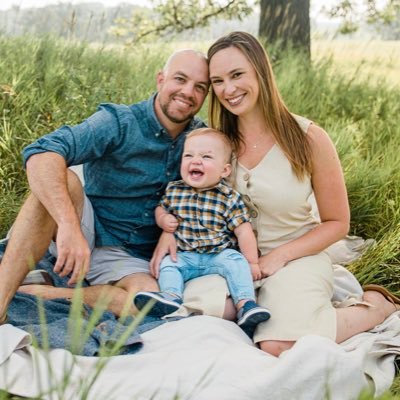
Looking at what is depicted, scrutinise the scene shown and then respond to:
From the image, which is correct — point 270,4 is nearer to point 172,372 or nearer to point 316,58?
point 316,58

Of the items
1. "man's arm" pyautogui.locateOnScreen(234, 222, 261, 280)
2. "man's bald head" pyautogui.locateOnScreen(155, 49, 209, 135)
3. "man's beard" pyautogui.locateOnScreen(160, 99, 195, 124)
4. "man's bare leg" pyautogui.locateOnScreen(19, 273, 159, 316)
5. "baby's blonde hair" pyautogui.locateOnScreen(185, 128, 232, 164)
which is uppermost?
→ "man's bald head" pyautogui.locateOnScreen(155, 49, 209, 135)

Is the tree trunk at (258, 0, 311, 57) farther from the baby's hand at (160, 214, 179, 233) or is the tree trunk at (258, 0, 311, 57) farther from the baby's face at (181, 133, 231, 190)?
→ the baby's hand at (160, 214, 179, 233)

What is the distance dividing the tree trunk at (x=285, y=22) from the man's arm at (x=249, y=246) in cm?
483

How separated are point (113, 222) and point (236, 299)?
806 mm

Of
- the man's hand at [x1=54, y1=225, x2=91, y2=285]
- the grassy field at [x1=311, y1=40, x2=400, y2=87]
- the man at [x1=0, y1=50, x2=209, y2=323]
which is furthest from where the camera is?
the grassy field at [x1=311, y1=40, x2=400, y2=87]

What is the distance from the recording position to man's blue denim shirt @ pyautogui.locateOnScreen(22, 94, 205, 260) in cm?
337

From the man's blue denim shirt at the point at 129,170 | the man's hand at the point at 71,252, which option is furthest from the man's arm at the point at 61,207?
the man's blue denim shirt at the point at 129,170

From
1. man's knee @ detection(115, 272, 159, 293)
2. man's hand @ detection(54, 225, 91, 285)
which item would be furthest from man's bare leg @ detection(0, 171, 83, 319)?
man's knee @ detection(115, 272, 159, 293)

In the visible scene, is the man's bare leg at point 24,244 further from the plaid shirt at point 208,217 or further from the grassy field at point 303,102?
the grassy field at point 303,102

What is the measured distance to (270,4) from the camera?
795 centimetres

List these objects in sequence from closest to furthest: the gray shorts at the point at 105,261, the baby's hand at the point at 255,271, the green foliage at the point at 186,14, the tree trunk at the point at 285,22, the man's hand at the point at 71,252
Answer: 1. the man's hand at the point at 71,252
2. the baby's hand at the point at 255,271
3. the gray shorts at the point at 105,261
4. the tree trunk at the point at 285,22
5. the green foliage at the point at 186,14

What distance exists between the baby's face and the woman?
13 cm

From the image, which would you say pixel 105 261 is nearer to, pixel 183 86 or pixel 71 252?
pixel 71 252

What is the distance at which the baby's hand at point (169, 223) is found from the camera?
10.9 ft
